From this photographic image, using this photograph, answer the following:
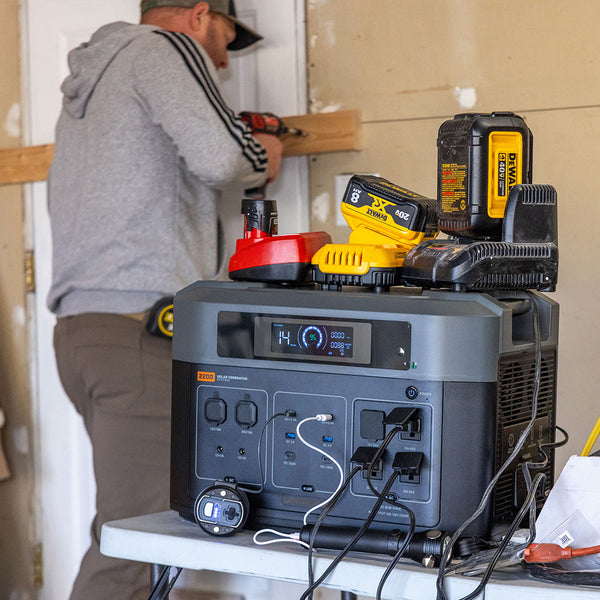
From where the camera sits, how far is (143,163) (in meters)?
1.85

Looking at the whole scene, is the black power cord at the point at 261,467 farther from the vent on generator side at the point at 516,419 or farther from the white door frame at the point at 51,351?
the white door frame at the point at 51,351

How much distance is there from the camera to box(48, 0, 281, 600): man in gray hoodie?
5.89ft

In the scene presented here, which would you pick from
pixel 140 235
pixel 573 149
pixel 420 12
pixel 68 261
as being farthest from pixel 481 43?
pixel 68 261

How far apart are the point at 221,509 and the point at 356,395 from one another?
22 cm

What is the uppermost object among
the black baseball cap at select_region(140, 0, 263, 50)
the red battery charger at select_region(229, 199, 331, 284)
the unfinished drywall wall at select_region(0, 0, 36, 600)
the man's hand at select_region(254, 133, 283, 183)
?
the black baseball cap at select_region(140, 0, 263, 50)

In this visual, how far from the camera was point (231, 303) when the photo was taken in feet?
3.67

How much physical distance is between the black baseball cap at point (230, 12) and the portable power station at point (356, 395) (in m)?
1.02

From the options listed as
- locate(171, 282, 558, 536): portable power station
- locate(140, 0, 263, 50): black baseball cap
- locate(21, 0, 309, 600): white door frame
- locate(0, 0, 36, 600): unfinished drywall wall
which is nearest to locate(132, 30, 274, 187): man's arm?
locate(140, 0, 263, 50): black baseball cap

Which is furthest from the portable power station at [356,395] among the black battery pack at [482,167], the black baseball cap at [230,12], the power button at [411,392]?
the black baseball cap at [230,12]

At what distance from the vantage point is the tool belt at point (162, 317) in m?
1.79

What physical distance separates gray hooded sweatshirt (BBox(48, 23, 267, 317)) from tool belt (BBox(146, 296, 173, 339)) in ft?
0.19

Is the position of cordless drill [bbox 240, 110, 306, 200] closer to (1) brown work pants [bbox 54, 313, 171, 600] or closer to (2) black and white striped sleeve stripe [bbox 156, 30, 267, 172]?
(2) black and white striped sleeve stripe [bbox 156, 30, 267, 172]

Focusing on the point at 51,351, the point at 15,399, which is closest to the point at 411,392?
the point at 51,351

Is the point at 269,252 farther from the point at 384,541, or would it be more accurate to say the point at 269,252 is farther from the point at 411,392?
the point at 384,541
